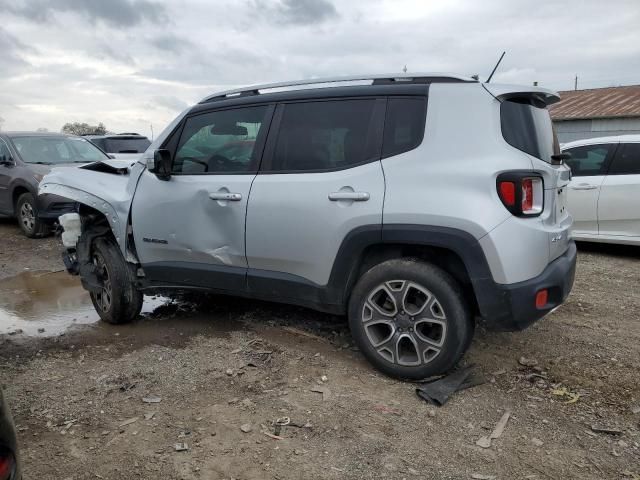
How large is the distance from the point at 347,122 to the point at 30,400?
107 inches

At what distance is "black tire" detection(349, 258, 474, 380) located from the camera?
3123 mm

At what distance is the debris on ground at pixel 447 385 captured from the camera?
3121 millimetres

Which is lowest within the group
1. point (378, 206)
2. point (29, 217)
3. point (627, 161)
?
point (29, 217)

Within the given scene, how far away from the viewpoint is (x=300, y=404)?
10.3 feet

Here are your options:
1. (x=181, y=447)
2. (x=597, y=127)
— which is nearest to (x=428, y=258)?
(x=181, y=447)

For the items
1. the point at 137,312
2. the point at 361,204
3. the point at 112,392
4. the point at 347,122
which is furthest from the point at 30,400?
the point at 347,122

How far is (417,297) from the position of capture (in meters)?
3.26

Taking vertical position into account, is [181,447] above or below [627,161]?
below

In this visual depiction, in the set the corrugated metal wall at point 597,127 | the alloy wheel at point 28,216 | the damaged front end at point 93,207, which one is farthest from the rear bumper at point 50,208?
the corrugated metal wall at point 597,127

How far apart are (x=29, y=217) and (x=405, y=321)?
7661 mm

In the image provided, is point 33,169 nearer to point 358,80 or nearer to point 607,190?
point 358,80

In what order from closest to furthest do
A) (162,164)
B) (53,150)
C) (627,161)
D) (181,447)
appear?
(181,447), (162,164), (627,161), (53,150)

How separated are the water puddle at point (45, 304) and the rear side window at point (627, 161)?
Result: 5.84 m

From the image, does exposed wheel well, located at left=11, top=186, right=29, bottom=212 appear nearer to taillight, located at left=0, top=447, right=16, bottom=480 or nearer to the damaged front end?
the damaged front end
